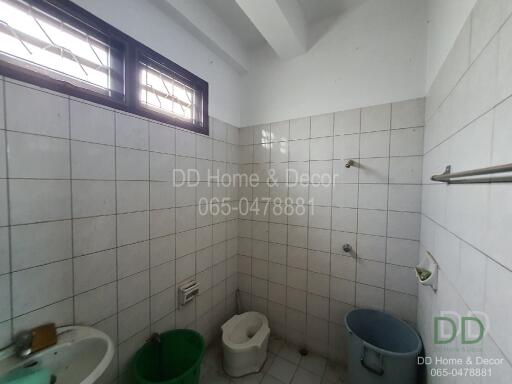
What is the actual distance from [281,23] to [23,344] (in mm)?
2211

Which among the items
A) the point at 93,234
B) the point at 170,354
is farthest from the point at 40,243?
the point at 170,354

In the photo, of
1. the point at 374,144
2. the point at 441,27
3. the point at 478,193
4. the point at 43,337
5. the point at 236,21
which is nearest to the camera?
the point at 478,193

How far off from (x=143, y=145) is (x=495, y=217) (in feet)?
5.18

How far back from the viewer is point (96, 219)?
1063 millimetres

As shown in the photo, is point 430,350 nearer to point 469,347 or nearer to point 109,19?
point 469,347

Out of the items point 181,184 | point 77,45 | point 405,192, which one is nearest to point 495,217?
point 405,192

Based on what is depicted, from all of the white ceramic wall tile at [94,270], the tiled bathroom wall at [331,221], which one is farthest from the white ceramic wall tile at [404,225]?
the white ceramic wall tile at [94,270]

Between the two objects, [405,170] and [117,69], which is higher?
[117,69]

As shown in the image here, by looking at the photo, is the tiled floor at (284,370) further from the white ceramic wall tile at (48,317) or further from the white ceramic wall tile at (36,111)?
the white ceramic wall tile at (36,111)

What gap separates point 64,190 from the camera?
95cm

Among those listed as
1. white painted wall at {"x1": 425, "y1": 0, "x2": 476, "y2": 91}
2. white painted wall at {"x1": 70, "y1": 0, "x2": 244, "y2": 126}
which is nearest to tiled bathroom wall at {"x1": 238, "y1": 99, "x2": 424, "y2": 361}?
white painted wall at {"x1": 425, "y1": 0, "x2": 476, "y2": 91}

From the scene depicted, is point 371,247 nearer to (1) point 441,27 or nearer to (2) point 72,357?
(1) point 441,27

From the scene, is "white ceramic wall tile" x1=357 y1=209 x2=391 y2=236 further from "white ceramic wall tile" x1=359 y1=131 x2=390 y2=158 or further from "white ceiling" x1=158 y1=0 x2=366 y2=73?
"white ceiling" x1=158 y1=0 x2=366 y2=73

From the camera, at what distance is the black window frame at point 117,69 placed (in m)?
0.89
